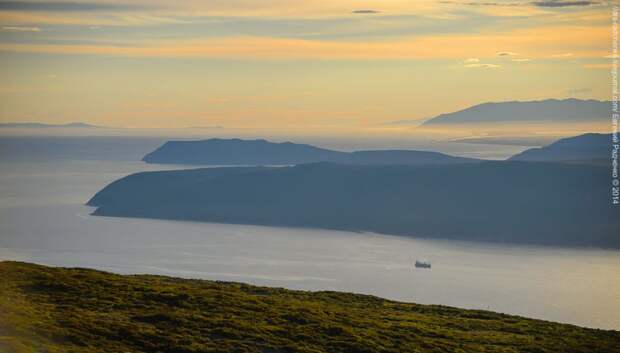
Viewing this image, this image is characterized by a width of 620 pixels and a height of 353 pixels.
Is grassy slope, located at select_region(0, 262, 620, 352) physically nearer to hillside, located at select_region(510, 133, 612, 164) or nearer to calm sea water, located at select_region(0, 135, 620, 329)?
calm sea water, located at select_region(0, 135, 620, 329)

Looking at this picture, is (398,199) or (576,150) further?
(576,150)

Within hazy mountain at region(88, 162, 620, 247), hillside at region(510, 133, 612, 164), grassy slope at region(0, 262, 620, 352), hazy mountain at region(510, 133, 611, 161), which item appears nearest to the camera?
grassy slope at region(0, 262, 620, 352)

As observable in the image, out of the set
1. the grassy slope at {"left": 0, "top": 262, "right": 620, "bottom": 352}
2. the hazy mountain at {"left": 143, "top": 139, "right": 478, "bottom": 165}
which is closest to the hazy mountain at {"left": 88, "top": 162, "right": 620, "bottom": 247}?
the hazy mountain at {"left": 143, "top": 139, "right": 478, "bottom": 165}

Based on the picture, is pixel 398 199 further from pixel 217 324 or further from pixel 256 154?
pixel 217 324

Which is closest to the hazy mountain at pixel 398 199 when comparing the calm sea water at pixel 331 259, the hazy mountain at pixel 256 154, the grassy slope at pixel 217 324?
the calm sea water at pixel 331 259

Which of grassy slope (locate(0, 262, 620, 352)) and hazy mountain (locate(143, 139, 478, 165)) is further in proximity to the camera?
hazy mountain (locate(143, 139, 478, 165))

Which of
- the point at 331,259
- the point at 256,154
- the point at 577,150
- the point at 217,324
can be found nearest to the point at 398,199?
the point at 577,150
